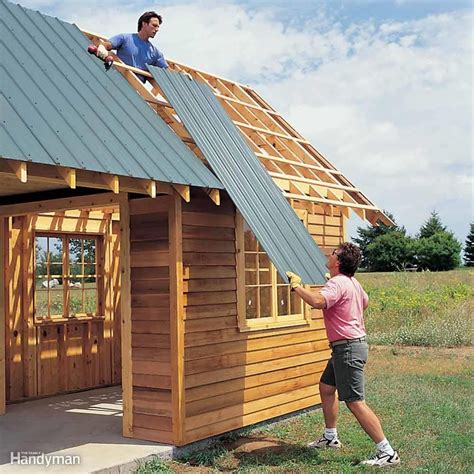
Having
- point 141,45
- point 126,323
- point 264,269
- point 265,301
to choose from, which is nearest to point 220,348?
point 126,323

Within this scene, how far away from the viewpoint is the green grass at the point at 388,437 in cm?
Answer: 676

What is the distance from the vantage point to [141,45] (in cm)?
866

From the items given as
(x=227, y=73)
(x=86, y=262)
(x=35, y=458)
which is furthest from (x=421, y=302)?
(x=35, y=458)

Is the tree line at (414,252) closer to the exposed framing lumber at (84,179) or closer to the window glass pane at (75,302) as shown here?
the window glass pane at (75,302)

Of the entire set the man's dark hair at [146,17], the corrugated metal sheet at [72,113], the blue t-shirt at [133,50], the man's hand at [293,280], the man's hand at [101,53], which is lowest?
the man's hand at [293,280]

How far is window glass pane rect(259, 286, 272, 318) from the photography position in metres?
8.58

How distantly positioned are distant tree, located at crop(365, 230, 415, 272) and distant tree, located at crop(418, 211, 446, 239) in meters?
3.57

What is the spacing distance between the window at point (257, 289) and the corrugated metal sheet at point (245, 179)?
17.8 inches

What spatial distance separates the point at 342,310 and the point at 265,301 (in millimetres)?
2023

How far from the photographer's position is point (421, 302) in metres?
20.1

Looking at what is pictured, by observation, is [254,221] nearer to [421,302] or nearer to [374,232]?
[421,302]

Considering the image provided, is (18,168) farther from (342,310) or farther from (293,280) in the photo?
(342,310)

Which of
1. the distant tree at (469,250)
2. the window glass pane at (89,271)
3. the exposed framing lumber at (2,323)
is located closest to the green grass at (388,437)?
the exposed framing lumber at (2,323)

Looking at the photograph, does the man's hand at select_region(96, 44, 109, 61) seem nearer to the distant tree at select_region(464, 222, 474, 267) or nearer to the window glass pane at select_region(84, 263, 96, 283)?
the window glass pane at select_region(84, 263, 96, 283)
